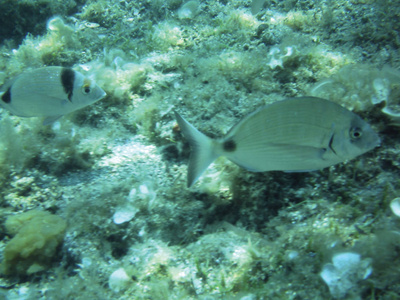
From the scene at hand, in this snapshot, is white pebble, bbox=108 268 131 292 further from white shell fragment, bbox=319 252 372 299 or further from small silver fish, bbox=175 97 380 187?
white shell fragment, bbox=319 252 372 299

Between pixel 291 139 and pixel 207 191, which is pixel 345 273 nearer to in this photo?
pixel 291 139

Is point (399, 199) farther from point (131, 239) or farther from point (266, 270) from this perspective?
point (131, 239)

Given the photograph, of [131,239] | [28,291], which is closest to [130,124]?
[131,239]

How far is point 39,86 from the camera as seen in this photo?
2.76 meters

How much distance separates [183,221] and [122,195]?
722 millimetres

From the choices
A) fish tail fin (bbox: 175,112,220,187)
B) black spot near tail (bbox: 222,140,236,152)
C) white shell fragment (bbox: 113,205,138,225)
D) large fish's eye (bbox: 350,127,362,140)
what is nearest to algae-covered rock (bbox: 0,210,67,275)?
white shell fragment (bbox: 113,205,138,225)

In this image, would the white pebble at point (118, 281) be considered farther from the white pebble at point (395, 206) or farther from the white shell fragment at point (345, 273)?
the white pebble at point (395, 206)

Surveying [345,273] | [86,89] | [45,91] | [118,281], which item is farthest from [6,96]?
[345,273]

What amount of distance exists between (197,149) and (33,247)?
2015 millimetres

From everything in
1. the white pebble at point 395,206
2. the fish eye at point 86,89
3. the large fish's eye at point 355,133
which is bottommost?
the white pebble at point 395,206

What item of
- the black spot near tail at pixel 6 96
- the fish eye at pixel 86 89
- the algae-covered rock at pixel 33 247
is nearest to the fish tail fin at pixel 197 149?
the fish eye at pixel 86 89

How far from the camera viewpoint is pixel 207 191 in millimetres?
2691

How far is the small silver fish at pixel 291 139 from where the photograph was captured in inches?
65.8

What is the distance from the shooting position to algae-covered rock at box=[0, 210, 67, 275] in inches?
99.3
